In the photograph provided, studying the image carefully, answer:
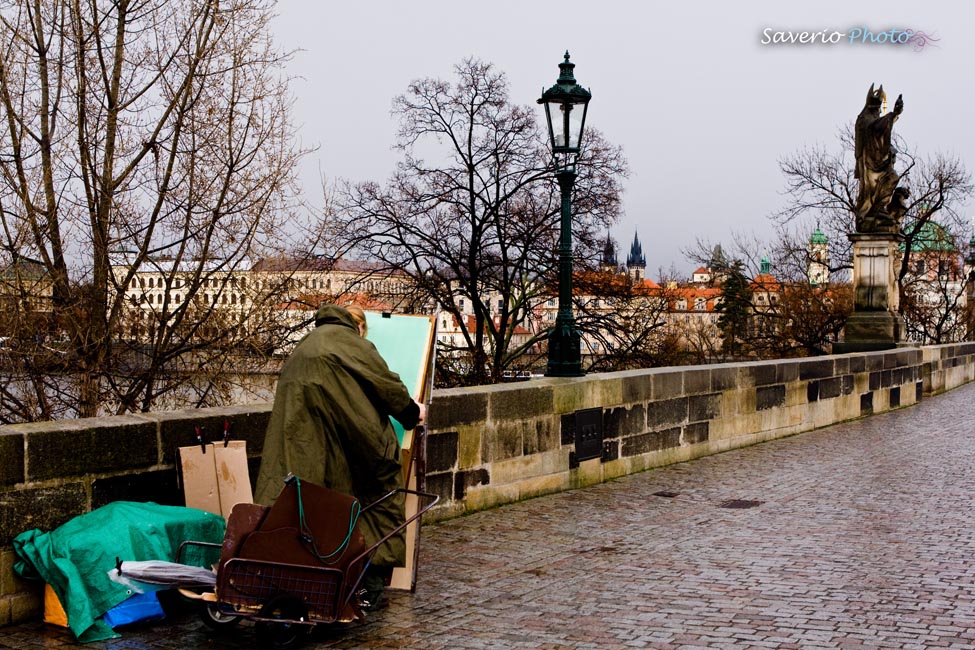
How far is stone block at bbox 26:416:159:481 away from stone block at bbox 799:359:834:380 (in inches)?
397

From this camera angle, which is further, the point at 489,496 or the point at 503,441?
the point at 503,441

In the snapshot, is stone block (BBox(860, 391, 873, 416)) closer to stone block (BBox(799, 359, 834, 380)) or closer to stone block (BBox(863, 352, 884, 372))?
stone block (BBox(863, 352, 884, 372))

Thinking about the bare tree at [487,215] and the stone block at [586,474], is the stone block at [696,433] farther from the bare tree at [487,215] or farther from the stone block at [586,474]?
the bare tree at [487,215]

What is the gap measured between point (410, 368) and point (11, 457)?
6.77ft

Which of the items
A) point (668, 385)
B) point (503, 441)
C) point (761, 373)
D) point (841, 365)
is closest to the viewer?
point (503, 441)

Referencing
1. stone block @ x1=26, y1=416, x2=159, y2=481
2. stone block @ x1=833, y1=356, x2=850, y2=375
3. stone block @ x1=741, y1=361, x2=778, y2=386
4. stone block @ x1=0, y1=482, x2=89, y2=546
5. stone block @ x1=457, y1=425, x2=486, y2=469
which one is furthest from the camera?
stone block @ x1=833, y1=356, x2=850, y2=375

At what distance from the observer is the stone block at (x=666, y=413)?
10320mm

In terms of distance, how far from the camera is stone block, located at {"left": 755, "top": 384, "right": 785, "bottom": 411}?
12644 millimetres

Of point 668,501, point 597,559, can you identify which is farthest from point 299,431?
point 668,501

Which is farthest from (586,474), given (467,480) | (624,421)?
(467,480)

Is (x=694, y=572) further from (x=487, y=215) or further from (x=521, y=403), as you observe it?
(x=487, y=215)

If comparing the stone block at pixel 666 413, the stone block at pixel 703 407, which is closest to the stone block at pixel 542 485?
the stone block at pixel 666 413

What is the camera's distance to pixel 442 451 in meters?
7.61

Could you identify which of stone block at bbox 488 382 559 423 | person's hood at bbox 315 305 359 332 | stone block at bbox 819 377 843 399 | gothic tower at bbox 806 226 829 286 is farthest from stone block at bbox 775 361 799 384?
gothic tower at bbox 806 226 829 286
